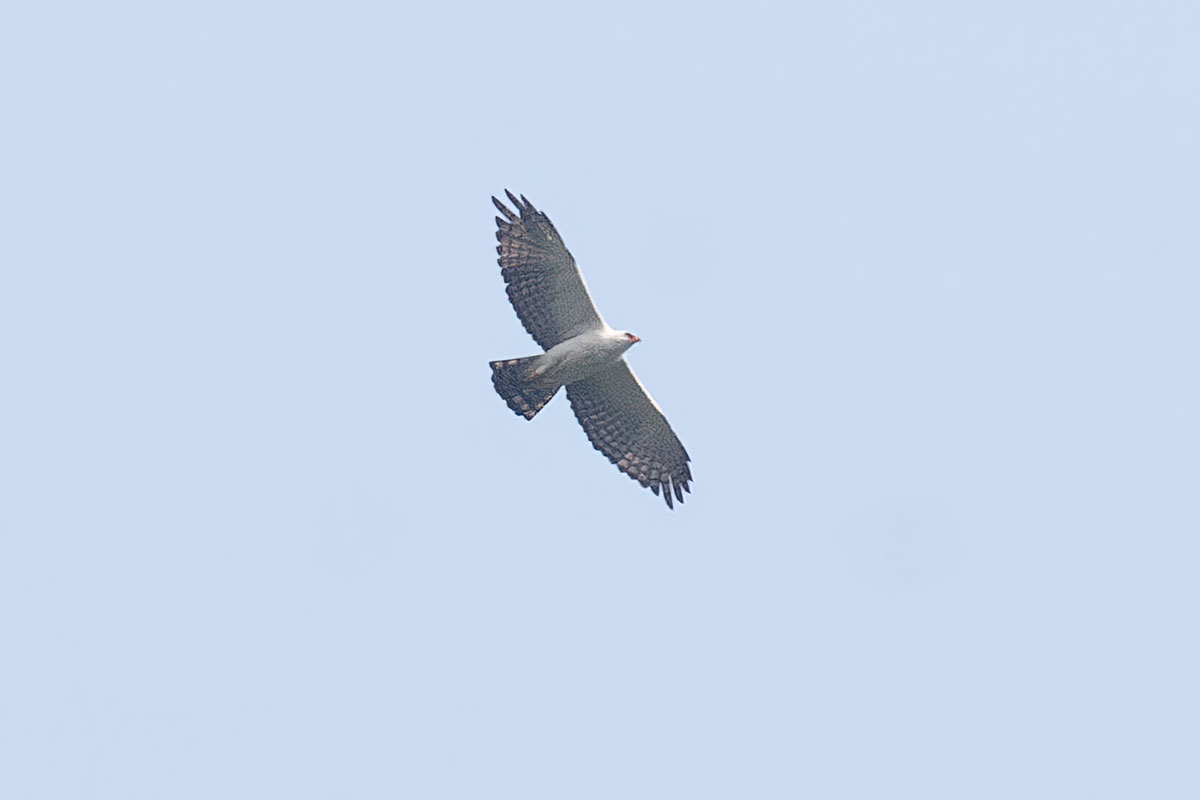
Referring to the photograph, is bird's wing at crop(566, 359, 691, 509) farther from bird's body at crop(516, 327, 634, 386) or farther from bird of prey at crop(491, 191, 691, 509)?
bird's body at crop(516, 327, 634, 386)

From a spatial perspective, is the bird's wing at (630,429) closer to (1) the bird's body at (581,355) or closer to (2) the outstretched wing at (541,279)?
(1) the bird's body at (581,355)

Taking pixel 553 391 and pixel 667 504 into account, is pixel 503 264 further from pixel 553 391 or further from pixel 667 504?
pixel 667 504

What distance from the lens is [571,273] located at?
2806 centimetres

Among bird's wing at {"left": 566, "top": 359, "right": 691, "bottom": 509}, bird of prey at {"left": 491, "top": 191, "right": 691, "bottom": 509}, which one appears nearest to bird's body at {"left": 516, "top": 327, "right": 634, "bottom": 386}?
bird of prey at {"left": 491, "top": 191, "right": 691, "bottom": 509}

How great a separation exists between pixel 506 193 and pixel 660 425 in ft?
14.8

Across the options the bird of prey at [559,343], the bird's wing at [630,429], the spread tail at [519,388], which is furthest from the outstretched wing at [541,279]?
the bird's wing at [630,429]

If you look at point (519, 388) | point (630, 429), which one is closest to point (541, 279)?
point (519, 388)

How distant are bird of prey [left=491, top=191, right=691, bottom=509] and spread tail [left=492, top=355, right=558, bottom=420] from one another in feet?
0.05

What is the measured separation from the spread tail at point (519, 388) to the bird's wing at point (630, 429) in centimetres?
63

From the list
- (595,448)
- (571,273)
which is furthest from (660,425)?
(571,273)

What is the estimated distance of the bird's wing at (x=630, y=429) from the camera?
29.2m

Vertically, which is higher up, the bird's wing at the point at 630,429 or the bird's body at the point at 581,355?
the bird's body at the point at 581,355

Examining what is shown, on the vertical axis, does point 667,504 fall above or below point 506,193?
below

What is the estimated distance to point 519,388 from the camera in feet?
94.5
